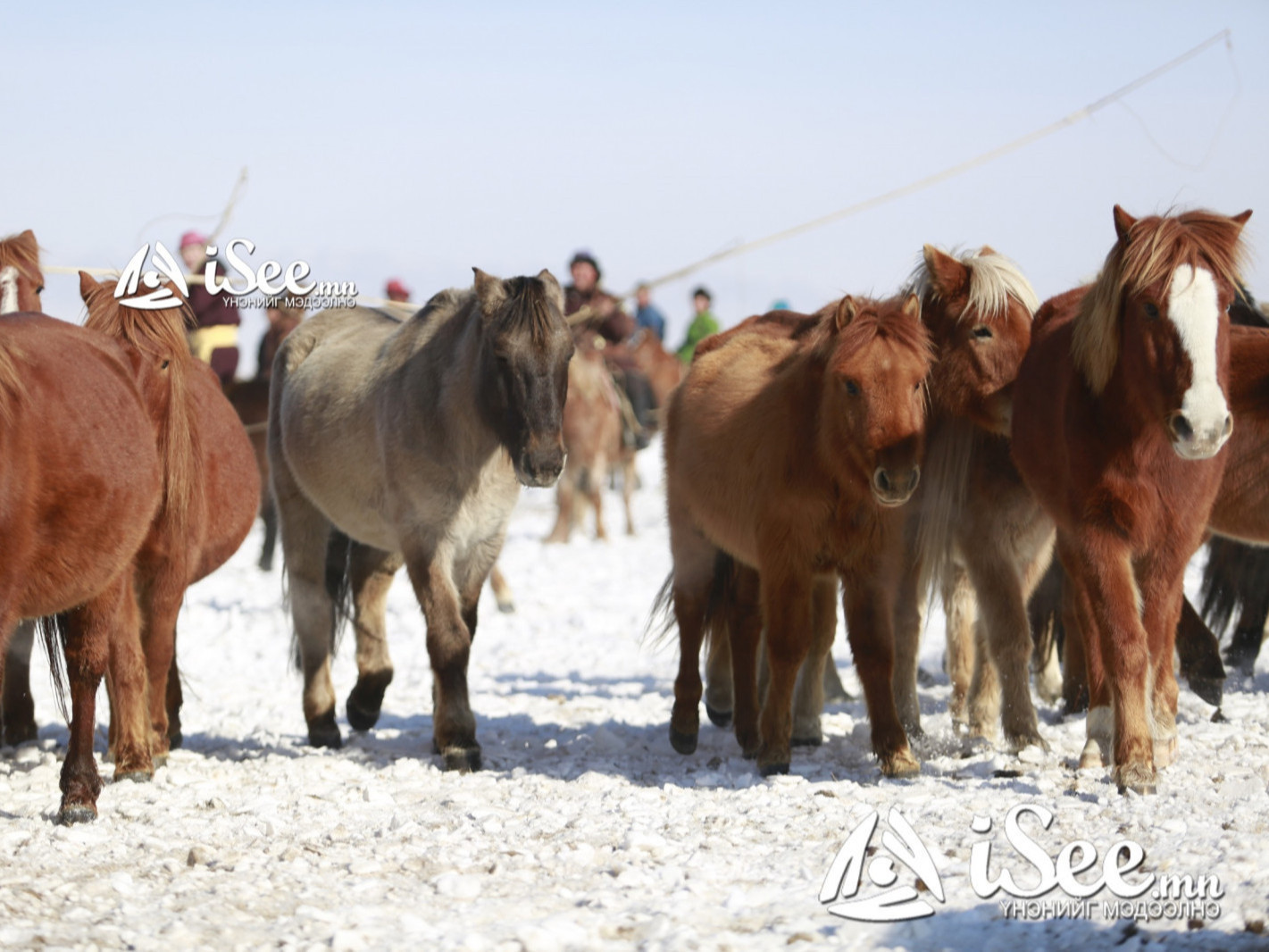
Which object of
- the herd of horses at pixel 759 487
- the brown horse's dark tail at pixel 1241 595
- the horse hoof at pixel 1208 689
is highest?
the herd of horses at pixel 759 487

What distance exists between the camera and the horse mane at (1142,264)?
15.8 ft

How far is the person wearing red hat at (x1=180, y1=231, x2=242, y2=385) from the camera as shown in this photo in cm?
1245

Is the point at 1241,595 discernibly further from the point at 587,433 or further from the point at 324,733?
the point at 587,433

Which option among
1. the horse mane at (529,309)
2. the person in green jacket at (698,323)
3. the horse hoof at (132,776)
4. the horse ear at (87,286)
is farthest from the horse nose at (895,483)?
the person in green jacket at (698,323)

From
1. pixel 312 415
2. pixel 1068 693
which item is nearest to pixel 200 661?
pixel 312 415

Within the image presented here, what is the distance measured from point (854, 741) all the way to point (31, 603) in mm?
3623

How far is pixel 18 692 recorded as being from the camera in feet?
22.2

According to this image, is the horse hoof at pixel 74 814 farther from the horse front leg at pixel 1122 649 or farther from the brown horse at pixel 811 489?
the horse front leg at pixel 1122 649

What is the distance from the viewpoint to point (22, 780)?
5.86 meters

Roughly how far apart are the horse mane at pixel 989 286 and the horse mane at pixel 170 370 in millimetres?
3268

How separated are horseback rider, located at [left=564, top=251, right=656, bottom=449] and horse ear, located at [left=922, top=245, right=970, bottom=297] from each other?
35.0 ft

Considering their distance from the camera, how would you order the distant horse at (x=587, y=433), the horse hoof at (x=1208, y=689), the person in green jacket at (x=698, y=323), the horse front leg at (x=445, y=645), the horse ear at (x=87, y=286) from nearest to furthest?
the horse front leg at (x=445, y=645) → the horse ear at (x=87, y=286) → the horse hoof at (x=1208, y=689) → the distant horse at (x=587, y=433) → the person in green jacket at (x=698, y=323)

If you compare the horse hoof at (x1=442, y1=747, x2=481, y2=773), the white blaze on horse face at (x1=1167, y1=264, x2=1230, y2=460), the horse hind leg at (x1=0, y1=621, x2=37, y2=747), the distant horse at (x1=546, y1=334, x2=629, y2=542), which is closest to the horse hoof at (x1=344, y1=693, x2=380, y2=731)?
the horse hoof at (x1=442, y1=747, x2=481, y2=773)

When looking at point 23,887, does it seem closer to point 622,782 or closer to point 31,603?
point 31,603
